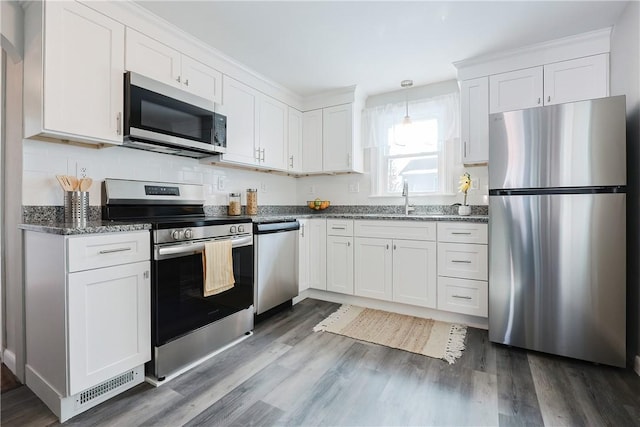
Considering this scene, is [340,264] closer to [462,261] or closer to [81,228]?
[462,261]

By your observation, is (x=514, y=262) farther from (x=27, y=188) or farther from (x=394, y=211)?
(x=27, y=188)

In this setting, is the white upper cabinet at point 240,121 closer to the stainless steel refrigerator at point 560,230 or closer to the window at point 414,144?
the window at point 414,144

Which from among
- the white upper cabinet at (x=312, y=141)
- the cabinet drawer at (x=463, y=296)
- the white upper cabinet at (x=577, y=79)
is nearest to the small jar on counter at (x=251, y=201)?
the white upper cabinet at (x=312, y=141)

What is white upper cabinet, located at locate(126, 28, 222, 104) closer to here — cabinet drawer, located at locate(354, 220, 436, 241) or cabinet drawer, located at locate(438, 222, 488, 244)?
cabinet drawer, located at locate(354, 220, 436, 241)

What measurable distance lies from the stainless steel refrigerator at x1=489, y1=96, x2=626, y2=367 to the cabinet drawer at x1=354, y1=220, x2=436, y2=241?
585 millimetres

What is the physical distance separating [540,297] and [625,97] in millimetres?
1415

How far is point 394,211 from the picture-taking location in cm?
355

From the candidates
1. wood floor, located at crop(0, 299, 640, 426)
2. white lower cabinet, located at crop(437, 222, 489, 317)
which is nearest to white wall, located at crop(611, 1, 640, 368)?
wood floor, located at crop(0, 299, 640, 426)

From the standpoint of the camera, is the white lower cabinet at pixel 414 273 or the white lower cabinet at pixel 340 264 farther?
the white lower cabinet at pixel 340 264

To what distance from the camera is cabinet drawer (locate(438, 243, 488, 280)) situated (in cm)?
253

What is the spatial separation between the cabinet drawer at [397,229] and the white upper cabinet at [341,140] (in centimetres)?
81

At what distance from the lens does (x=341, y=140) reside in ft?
11.7

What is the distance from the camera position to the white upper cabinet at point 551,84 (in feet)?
7.77

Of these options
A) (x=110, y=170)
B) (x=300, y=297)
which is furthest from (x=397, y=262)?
(x=110, y=170)
